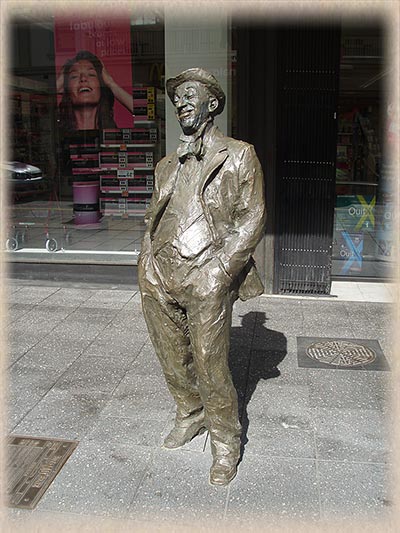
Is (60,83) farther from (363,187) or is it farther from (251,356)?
(251,356)

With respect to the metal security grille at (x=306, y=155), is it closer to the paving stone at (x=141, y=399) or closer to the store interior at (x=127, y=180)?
the store interior at (x=127, y=180)

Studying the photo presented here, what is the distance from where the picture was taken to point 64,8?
829cm

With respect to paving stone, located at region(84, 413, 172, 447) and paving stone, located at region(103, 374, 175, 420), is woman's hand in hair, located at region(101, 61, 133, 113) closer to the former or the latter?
paving stone, located at region(103, 374, 175, 420)

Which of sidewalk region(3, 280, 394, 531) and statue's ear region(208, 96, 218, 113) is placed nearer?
sidewalk region(3, 280, 394, 531)

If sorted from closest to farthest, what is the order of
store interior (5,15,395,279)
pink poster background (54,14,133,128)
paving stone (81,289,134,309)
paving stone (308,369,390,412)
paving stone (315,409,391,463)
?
1. paving stone (315,409,391,463)
2. paving stone (308,369,390,412)
3. paving stone (81,289,134,309)
4. pink poster background (54,14,133,128)
5. store interior (5,15,395,279)

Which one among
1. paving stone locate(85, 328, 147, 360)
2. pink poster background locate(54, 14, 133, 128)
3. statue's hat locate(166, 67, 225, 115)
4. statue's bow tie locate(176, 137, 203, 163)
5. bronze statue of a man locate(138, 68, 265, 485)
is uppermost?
pink poster background locate(54, 14, 133, 128)

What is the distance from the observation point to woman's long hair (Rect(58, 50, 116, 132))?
332 inches

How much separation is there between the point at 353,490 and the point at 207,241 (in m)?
1.66

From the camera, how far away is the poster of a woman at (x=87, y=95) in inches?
333

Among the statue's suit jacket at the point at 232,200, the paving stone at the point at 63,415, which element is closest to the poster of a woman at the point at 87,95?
the paving stone at the point at 63,415

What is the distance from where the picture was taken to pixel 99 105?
28.3 ft

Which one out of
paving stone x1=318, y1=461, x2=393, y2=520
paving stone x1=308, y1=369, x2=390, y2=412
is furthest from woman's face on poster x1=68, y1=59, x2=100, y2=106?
paving stone x1=318, y1=461, x2=393, y2=520

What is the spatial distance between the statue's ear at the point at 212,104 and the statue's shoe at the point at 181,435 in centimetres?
203

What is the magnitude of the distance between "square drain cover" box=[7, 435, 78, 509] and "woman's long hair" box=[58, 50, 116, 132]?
18.5 ft
